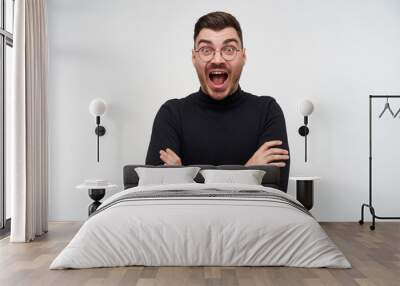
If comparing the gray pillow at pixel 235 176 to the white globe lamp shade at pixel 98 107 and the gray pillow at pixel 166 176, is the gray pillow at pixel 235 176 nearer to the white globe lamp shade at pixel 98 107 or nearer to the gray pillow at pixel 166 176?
the gray pillow at pixel 166 176

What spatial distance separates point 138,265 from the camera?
13.8ft

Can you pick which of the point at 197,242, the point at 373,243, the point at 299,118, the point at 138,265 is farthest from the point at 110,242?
the point at 299,118

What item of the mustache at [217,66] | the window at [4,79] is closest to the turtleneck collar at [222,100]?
the mustache at [217,66]

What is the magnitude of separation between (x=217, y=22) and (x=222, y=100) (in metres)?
0.95

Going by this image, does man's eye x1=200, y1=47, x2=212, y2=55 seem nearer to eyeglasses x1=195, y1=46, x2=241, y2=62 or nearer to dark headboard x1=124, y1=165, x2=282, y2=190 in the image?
eyeglasses x1=195, y1=46, x2=241, y2=62

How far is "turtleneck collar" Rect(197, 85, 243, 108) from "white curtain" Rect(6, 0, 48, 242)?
183 centimetres

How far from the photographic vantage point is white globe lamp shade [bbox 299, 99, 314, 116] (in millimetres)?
6711

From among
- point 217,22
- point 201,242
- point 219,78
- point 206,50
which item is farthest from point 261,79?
Result: point 201,242

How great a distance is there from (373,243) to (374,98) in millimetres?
2183

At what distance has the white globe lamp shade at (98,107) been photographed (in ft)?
22.0

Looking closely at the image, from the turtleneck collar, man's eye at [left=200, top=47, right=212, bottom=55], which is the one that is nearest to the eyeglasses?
man's eye at [left=200, top=47, right=212, bottom=55]

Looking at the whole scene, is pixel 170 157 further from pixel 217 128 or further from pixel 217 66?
pixel 217 66

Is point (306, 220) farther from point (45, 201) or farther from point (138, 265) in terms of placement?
point (45, 201)

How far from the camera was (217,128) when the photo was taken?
6594 millimetres
